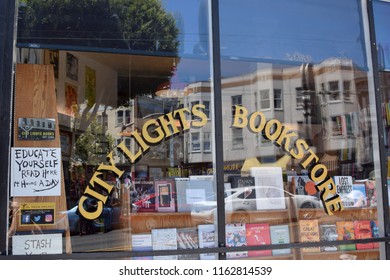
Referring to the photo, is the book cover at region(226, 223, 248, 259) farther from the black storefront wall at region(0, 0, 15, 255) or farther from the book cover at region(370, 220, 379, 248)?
the black storefront wall at region(0, 0, 15, 255)

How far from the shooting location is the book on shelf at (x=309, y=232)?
13.5 ft

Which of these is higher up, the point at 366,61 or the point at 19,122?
the point at 366,61

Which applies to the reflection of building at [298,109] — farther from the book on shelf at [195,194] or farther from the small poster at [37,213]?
the small poster at [37,213]

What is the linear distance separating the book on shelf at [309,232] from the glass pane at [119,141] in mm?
940

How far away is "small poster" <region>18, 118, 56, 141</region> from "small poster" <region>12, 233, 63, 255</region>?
2.54 ft

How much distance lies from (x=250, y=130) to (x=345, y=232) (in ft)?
4.32

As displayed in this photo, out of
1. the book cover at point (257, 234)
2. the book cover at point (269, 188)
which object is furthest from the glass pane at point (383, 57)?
the book cover at point (257, 234)

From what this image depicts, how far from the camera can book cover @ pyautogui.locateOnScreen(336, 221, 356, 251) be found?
411 cm

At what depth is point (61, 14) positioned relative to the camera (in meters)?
3.58

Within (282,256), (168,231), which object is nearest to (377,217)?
(282,256)

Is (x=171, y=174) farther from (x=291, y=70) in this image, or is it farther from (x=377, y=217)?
(x=377, y=217)
